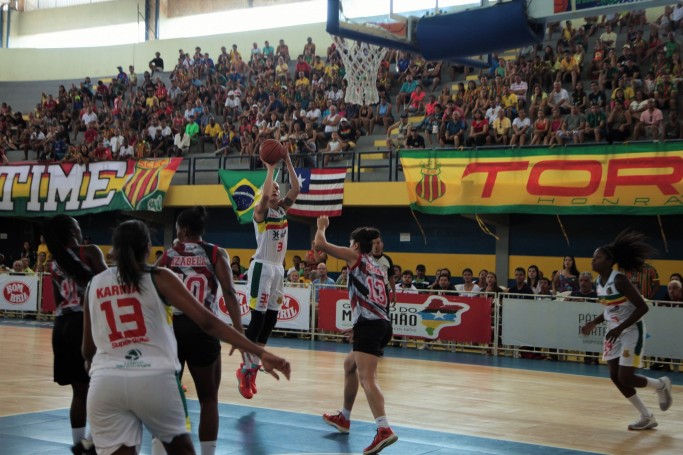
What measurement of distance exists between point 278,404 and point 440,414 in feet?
6.07

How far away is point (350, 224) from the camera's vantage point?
22.9 metres

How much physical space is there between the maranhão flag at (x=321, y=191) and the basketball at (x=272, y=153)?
414 inches

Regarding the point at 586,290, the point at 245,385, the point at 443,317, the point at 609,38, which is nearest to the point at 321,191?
the point at 443,317

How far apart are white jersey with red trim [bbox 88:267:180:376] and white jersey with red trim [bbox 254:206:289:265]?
5.44 m

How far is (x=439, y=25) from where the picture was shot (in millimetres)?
10617

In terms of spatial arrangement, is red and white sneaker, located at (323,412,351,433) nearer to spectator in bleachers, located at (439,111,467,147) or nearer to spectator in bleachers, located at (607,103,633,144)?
spectator in bleachers, located at (607,103,633,144)

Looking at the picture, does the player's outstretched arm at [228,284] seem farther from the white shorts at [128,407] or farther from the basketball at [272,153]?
the basketball at [272,153]

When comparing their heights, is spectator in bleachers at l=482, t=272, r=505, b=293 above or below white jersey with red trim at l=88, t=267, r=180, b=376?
below

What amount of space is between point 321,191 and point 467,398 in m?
10.7

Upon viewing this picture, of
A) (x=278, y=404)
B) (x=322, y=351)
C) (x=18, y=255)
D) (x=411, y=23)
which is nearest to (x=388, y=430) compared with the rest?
(x=278, y=404)

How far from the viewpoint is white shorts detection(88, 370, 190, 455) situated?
422cm

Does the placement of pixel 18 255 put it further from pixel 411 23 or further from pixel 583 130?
pixel 411 23

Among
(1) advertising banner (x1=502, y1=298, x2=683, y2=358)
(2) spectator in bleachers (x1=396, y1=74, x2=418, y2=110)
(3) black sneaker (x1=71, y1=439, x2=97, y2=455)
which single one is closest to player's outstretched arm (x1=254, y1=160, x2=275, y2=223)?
(3) black sneaker (x1=71, y1=439, x2=97, y2=455)

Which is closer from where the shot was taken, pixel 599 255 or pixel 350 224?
pixel 599 255
